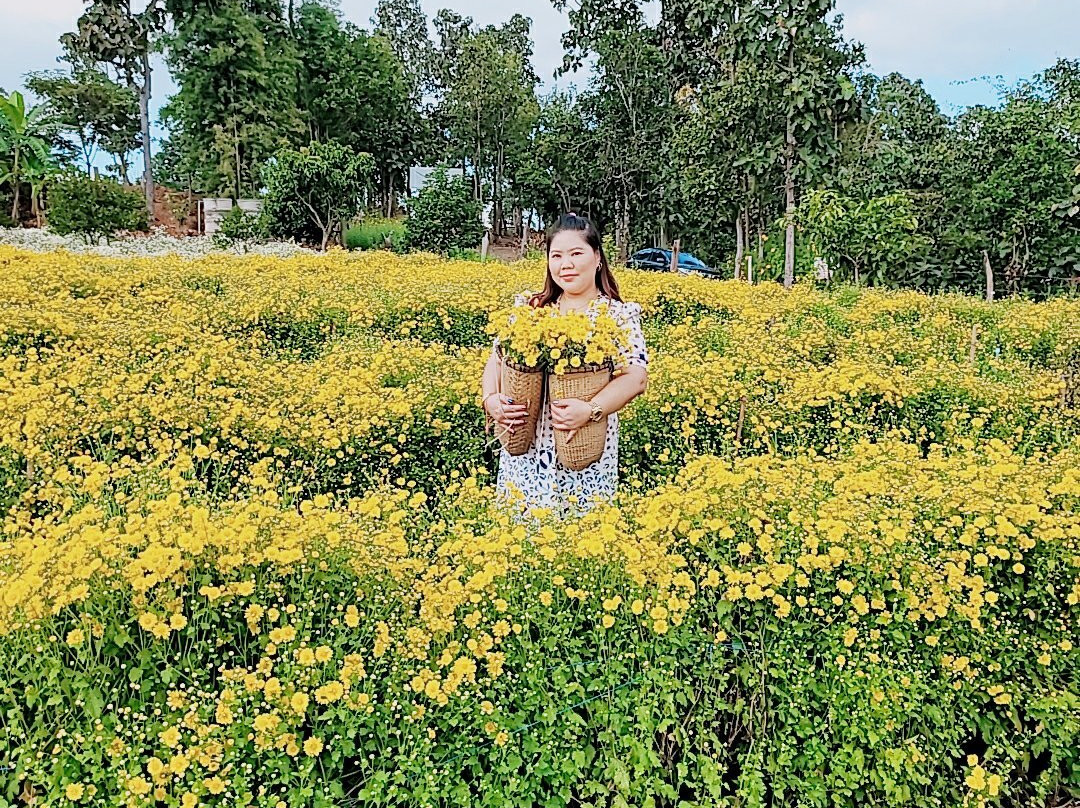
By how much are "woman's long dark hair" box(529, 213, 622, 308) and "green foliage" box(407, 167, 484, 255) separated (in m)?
15.2

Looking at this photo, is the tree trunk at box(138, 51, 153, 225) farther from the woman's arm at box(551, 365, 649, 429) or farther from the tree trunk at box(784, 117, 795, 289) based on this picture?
the woman's arm at box(551, 365, 649, 429)

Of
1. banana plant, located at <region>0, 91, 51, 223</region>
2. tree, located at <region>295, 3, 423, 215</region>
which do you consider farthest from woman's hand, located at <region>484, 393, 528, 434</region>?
tree, located at <region>295, 3, 423, 215</region>

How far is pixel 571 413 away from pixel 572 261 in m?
0.52

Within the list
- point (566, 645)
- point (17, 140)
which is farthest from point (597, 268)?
point (17, 140)

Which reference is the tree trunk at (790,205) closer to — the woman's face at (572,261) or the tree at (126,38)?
the woman's face at (572,261)

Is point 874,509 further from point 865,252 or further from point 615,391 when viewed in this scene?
point 865,252

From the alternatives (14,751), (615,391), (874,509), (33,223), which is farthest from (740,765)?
(33,223)

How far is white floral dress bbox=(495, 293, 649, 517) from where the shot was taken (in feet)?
9.21

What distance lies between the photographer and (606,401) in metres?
2.71

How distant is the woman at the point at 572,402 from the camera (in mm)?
2719

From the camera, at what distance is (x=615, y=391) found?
8.95ft

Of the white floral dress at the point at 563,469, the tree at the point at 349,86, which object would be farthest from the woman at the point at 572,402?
the tree at the point at 349,86

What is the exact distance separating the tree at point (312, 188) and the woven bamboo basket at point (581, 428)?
51.4 feet

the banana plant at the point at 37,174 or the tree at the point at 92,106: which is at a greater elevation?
the tree at the point at 92,106
